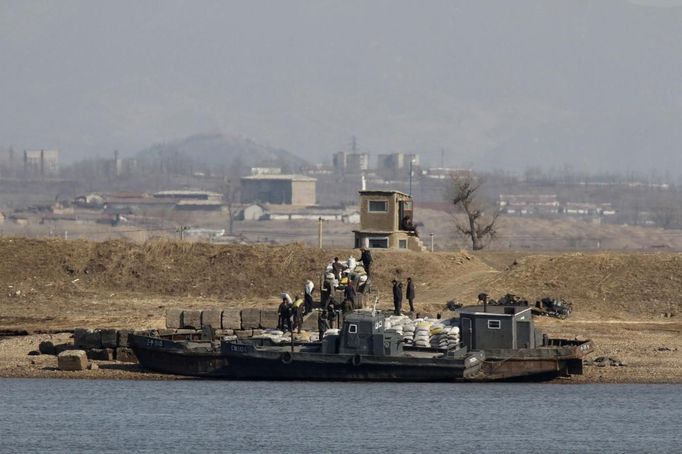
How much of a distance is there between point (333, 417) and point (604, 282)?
2773 cm

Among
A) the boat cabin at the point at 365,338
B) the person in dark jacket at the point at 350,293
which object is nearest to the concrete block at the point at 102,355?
the person in dark jacket at the point at 350,293

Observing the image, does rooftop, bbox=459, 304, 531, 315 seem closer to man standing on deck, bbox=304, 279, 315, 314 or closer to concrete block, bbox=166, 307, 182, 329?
man standing on deck, bbox=304, 279, 315, 314

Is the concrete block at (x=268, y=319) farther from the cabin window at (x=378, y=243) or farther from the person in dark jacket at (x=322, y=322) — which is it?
the cabin window at (x=378, y=243)

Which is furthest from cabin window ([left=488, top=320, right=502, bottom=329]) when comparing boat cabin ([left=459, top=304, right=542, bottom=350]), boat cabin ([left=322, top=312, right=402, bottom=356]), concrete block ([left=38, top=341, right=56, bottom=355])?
concrete block ([left=38, top=341, right=56, bottom=355])

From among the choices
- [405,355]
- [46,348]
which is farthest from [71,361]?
[405,355]

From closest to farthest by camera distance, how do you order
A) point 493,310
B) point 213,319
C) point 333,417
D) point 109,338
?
point 333,417
point 493,310
point 109,338
point 213,319

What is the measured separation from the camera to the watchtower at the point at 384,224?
87.2 meters

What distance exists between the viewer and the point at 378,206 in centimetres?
8838

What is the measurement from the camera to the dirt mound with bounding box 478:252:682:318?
70.6m

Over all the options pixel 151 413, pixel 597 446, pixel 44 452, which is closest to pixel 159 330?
pixel 151 413

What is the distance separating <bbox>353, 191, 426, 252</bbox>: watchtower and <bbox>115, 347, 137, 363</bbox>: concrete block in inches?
1204

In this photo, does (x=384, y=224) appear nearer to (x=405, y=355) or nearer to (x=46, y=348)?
(x=46, y=348)

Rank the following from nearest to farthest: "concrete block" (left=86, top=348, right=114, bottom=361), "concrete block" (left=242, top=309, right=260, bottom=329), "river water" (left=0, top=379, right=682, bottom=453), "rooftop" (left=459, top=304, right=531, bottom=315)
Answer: "river water" (left=0, top=379, right=682, bottom=453) → "rooftop" (left=459, top=304, right=531, bottom=315) → "concrete block" (left=86, top=348, right=114, bottom=361) → "concrete block" (left=242, top=309, right=260, bottom=329)

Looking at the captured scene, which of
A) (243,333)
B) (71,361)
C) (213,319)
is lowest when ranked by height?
(71,361)
